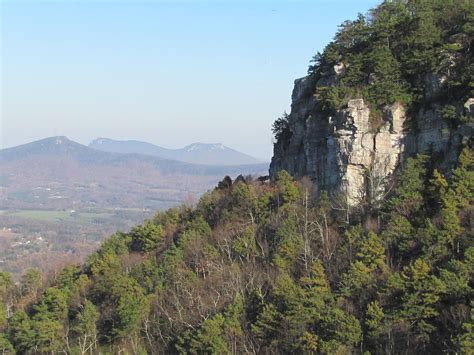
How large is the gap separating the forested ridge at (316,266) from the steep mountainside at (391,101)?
0.11 m

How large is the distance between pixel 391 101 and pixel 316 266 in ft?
32.7

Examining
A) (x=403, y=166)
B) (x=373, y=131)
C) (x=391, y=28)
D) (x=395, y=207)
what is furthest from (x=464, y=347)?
(x=391, y=28)

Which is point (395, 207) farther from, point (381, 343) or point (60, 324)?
point (60, 324)

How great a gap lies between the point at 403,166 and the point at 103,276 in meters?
16.3

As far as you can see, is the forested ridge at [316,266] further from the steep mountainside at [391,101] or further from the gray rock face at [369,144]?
the gray rock face at [369,144]

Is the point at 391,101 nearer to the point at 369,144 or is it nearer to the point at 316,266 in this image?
the point at 369,144

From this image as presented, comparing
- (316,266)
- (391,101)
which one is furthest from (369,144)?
(316,266)

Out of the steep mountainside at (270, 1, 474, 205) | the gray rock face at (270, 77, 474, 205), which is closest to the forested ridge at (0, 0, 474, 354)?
the steep mountainside at (270, 1, 474, 205)

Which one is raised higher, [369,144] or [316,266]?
[369,144]

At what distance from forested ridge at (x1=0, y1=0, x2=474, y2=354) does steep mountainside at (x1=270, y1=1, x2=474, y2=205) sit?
0.11m

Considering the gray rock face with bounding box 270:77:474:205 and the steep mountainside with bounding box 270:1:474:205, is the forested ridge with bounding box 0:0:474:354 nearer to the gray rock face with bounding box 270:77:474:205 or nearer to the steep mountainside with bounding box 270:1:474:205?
the steep mountainside with bounding box 270:1:474:205

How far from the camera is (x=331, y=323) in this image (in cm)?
2178

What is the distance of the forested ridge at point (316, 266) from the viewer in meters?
21.3

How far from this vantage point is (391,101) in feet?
98.7
